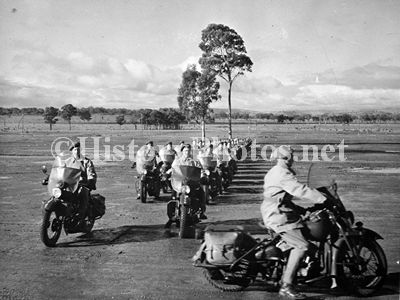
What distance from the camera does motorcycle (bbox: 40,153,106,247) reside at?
7.23 metres

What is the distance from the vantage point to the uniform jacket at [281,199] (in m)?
4.85

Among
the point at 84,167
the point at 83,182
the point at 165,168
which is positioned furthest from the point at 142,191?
the point at 83,182

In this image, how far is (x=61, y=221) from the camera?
7.68 meters

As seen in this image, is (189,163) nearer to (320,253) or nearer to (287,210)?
(287,210)

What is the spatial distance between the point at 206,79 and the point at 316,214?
33.2 m

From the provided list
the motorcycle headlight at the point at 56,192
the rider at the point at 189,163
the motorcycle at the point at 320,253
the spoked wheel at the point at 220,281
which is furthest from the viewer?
the rider at the point at 189,163

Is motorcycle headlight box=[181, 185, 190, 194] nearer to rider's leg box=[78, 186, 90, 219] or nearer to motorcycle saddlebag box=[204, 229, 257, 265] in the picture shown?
rider's leg box=[78, 186, 90, 219]

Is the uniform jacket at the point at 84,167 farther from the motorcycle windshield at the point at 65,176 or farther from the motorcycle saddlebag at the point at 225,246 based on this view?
the motorcycle saddlebag at the point at 225,246

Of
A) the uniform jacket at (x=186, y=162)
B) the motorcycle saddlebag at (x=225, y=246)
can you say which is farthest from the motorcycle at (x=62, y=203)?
the motorcycle saddlebag at (x=225, y=246)

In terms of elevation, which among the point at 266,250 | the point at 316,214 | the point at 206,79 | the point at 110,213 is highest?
the point at 206,79

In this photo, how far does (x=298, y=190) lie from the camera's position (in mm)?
4754

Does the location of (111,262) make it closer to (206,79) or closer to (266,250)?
(266,250)

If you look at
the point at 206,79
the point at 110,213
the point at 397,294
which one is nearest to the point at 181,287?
the point at 397,294

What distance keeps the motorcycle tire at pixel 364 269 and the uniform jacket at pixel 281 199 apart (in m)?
0.66
